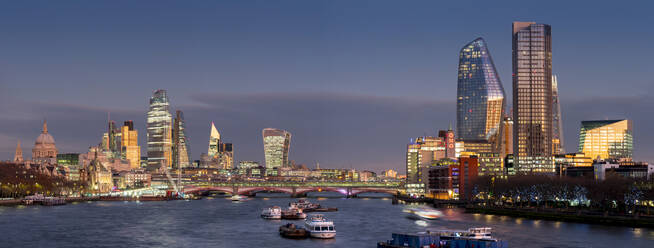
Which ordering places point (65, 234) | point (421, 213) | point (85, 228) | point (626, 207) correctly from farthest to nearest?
1. point (421, 213)
2. point (626, 207)
3. point (85, 228)
4. point (65, 234)

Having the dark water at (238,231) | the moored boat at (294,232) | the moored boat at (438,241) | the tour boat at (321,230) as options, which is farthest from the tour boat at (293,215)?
the moored boat at (438,241)

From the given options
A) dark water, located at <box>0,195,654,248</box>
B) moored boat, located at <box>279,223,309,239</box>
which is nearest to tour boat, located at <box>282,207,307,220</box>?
dark water, located at <box>0,195,654,248</box>

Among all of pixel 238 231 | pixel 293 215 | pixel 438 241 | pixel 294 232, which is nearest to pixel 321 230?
pixel 294 232

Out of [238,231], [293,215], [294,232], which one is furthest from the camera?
[293,215]

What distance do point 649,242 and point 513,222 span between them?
3386 cm

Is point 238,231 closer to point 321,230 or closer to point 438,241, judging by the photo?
point 321,230

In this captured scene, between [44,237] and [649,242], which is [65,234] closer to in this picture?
[44,237]

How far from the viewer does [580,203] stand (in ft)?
470

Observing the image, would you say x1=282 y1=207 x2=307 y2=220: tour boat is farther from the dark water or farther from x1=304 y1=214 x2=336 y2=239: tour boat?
x1=304 y1=214 x2=336 y2=239: tour boat

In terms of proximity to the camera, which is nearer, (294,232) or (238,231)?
(294,232)

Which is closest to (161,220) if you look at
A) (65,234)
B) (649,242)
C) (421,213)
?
(65,234)

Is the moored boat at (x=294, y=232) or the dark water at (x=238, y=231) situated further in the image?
the moored boat at (x=294, y=232)

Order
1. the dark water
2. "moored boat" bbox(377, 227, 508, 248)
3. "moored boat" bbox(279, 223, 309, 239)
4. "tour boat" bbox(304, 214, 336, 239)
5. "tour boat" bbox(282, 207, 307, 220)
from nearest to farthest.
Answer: "moored boat" bbox(377, 227, 508, 248) < the dark water < "tour boat" bbox(304, 214, 336, 239) < "moored boat" bbox(279, 223, 309, 239) < "tour boat" bbox(282, 207, 307, 220)

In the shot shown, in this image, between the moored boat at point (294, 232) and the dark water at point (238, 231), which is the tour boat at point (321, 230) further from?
the dark water at point (238, 231)
